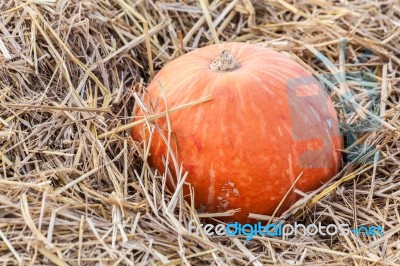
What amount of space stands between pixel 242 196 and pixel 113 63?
3.86 feet

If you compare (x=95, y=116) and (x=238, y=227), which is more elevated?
(x=95, y=116)

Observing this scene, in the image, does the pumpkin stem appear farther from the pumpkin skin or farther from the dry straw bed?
the dry straw bed

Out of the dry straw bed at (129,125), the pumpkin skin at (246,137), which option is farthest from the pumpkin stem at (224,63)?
the dry straw bed at (129,125)

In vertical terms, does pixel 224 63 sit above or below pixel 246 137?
above

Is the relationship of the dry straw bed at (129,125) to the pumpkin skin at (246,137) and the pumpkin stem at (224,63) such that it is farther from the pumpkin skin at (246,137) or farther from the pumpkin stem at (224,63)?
the pumpkin stem at (224,63)

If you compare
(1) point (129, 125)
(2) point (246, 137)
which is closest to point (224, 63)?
(2) point (246, 137)

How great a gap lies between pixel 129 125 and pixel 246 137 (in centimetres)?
56

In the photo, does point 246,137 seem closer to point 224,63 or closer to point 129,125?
point 224,63

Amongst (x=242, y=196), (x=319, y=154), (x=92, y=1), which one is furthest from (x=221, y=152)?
(x=92, y=1)

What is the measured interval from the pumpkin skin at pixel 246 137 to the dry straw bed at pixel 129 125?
98mm

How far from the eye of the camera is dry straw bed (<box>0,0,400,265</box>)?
262 cm

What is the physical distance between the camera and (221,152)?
293 centimetres

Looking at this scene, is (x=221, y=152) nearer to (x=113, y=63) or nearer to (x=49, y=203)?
(x=49, y=203)

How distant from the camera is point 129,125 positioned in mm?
3100
